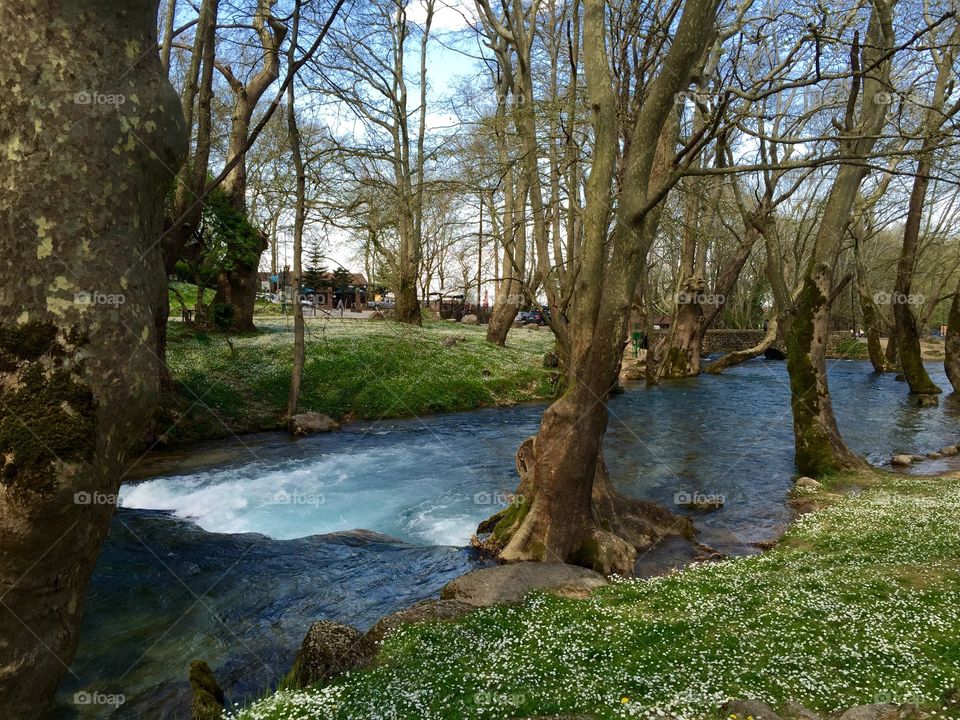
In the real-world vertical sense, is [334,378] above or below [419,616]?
above

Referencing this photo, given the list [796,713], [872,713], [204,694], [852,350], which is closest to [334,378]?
[204,694]

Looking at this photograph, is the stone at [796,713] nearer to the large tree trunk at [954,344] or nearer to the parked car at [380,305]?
the large tree trunk at [954,344]

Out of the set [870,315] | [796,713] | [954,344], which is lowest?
[796,713]

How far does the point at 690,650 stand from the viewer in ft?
17.3

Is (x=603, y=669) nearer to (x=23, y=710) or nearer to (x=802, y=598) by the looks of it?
(x=802, y=598)

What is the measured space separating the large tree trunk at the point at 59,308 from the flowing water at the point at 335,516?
2.47m

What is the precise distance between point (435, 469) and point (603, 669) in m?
9.98

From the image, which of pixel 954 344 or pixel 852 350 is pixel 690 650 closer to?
pixel 954 344

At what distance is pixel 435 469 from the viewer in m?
14.8

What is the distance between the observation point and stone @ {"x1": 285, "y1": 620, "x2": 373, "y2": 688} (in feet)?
18.0

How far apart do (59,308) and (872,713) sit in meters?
5.66

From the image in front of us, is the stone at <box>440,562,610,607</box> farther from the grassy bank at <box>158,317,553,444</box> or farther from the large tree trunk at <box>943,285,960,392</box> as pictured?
the large tree trunk at <box>943,285,960,392</box>

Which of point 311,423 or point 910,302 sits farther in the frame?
point 910,302

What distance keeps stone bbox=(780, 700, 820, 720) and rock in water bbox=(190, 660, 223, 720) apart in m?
4.24
